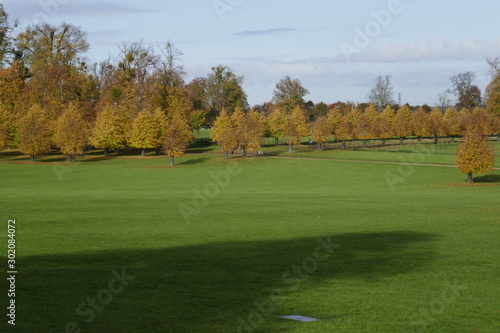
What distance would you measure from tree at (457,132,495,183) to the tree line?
3978cm

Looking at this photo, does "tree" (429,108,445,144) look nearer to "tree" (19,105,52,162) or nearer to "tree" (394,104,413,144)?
"tree" (394,104,413,144)

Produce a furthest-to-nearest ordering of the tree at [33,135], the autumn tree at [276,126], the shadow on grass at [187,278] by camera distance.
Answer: the autumn tree at [276,126] → the tree at [33,135] → the shadow on grass at [187,278]

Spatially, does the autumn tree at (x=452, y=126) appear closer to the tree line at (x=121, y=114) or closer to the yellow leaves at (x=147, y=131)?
the tree line at (x=121, y=114)

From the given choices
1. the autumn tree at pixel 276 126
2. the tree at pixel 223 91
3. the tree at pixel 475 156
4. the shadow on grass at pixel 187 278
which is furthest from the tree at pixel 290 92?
the shadow on grass at pixel 187 278

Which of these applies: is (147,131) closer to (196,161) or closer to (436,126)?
(196,161)

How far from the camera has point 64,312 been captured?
14.4 m

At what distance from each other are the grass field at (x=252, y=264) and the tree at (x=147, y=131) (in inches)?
2164

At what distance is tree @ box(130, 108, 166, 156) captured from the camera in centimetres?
9750

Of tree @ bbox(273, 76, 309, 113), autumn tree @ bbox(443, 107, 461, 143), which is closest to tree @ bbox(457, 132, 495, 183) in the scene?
autumn tree @ bbox(443, 107, 461, 143)

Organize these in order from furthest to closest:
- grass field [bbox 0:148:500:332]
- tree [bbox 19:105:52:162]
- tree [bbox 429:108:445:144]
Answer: tree [bbox 429:108:445:144]
tree [bbox 19:105:52:162]
grass field [bbox 0:148:500:332]

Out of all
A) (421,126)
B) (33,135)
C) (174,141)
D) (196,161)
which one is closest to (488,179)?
(196,161)

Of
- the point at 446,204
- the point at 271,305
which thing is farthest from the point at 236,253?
the point at 446,204

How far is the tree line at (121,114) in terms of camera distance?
93.6m

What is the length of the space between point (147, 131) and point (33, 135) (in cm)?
1683
